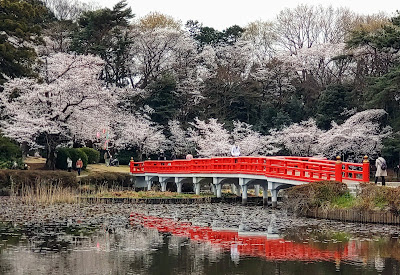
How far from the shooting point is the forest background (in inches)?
1781

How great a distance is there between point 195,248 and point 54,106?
28491 mm

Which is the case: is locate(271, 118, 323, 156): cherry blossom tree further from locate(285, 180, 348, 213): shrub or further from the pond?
locate(285, 180, 348, 213): shrub

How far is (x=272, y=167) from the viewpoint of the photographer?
3253 centimetres

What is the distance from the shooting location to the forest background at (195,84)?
45250 millimetres

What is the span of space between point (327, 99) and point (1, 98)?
79.1 ft

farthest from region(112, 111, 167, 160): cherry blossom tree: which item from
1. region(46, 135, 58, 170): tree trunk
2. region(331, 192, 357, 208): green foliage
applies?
region(331, 192, 357, 208): green foliage

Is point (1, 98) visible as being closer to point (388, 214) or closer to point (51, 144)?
point (51, 144)

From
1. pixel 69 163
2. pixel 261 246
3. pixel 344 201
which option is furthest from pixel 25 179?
pixel 261 246

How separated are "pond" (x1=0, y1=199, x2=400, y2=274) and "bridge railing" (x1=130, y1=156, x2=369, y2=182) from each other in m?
2.55

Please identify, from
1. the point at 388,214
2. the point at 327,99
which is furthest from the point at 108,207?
the point at 327,99

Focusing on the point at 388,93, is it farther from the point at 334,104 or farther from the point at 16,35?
the point at 16,35

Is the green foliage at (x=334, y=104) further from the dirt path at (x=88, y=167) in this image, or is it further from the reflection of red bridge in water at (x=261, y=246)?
the reflection of red bridge in water at (x=261, y=246)

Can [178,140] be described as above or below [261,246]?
above

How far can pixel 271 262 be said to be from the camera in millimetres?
16969
